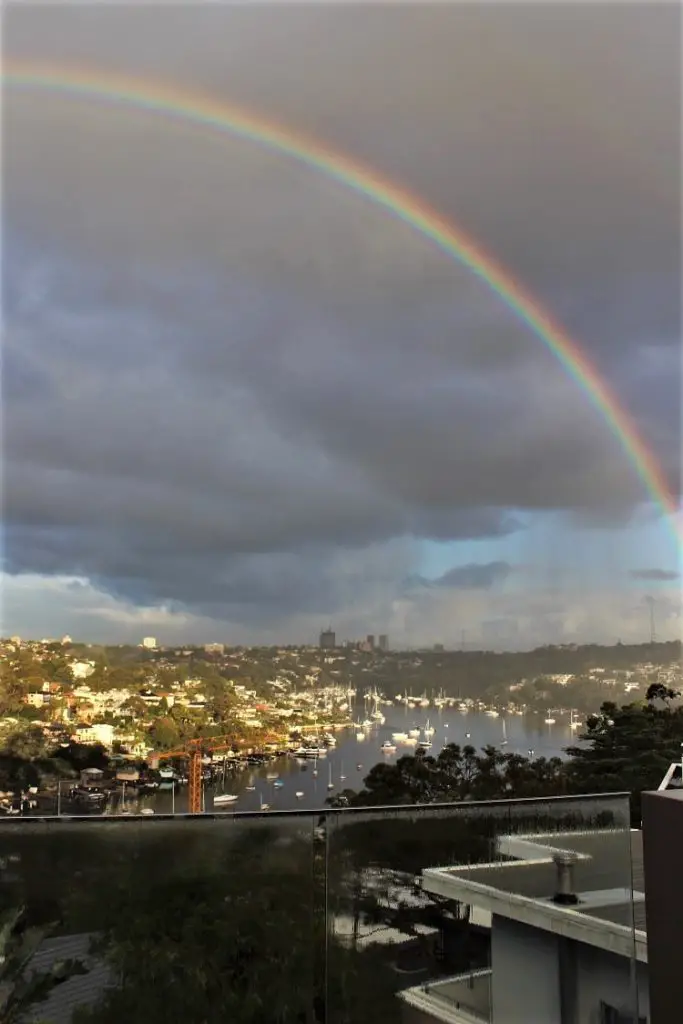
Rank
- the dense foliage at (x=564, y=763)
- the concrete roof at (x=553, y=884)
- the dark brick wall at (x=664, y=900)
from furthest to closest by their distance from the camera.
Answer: the dense foliage at (x=564, y=763), the concrete roof at (x=553, y=884), the dark brick wall at (x=664, y=900)

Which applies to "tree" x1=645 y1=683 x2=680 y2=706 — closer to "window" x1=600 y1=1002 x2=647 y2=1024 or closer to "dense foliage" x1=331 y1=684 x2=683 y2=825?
"dense foliage" x1=331 y1=684 x2=683 y2=825

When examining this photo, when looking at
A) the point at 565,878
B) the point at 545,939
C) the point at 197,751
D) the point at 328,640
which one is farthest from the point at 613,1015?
the point at 328,640

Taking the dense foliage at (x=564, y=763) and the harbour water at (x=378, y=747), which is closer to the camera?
the dense foliage at (x=564, y=763)

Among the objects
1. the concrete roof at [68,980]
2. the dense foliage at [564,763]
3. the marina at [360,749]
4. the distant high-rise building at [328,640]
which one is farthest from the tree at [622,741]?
the concrete roof at [68,980]

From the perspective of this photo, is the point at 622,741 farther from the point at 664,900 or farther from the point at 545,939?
the point at 664,900

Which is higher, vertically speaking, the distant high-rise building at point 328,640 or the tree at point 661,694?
the distant high-rise building at point 328,640

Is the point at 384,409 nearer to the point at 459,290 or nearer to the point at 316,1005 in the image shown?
the point at 459,290

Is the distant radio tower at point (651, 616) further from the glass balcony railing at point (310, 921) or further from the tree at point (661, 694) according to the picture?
the glass balcony railing at point (310, 921)
